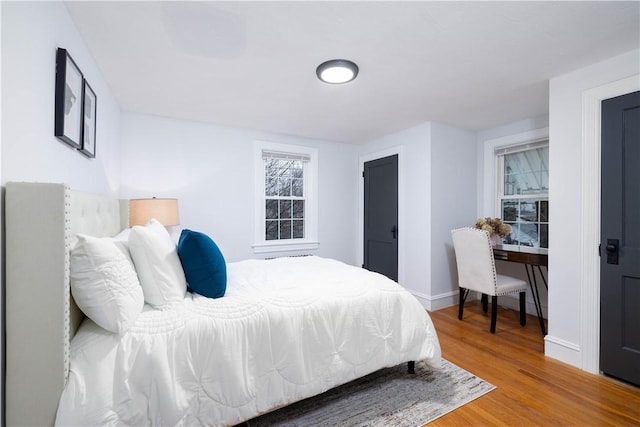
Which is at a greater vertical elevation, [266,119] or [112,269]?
[266,119]

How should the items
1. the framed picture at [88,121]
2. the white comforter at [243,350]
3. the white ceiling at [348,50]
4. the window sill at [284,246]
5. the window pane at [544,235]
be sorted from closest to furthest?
1. the white comforter at [243,350]
2. the white ceiling at [348,50]
3. the framed picture at [88,121]
4. the window pane at [544,235]
5. the window sill at [284,246]

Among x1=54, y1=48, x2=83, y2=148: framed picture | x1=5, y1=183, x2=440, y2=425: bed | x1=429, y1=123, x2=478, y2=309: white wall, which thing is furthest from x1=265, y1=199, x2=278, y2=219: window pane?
x1=54, y1=48, x2=83, y2=148: framed picture

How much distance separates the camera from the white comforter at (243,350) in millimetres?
1216

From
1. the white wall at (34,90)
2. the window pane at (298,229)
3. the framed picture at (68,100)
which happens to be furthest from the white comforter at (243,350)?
the window pane at (298,229)

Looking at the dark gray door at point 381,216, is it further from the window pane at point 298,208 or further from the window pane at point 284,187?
the window pane at point 284,187

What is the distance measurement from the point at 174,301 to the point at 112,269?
381 millimetres

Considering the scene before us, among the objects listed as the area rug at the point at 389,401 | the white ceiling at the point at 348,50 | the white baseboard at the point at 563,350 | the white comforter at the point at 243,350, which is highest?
the white ceiling at the point at 348,50

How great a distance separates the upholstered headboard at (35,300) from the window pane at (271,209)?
3.02 m

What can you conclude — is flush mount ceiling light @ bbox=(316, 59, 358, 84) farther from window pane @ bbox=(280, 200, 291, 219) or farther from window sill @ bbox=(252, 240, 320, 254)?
window sill @ bbox=(252, 240, 320, 254)

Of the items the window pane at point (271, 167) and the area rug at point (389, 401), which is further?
the window pane at point (271, 167)

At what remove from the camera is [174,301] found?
1576 millimetres

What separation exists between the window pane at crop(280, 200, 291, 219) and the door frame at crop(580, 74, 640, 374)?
3.19 meters

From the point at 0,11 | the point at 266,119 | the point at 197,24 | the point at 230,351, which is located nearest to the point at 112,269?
the point at 230,351

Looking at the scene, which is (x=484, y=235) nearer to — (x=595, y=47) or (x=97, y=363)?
(x=595, y=47)
